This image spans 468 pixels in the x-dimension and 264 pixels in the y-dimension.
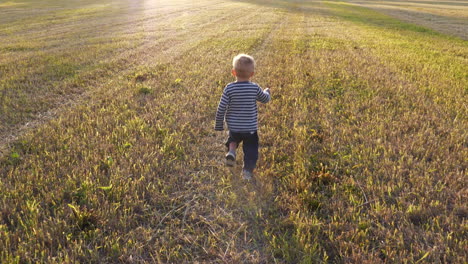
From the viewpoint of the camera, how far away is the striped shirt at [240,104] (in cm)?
367

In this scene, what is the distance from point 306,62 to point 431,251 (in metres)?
8.05

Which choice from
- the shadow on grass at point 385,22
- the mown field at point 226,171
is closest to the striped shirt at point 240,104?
the mown field at point 226,171

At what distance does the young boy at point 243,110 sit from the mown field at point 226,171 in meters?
0.24

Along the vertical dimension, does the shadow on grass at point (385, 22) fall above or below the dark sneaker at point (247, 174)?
above

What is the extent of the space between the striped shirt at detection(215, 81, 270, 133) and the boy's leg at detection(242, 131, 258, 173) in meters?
0.10

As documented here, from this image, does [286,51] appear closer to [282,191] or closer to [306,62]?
[306,62]

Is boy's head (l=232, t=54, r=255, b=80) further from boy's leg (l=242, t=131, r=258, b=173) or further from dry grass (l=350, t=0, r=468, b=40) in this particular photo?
dry grass (l=350, t=0, r=468, b=40)

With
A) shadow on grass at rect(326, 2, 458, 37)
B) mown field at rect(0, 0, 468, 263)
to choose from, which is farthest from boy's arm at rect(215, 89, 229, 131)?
shadow on grass at rect(326, 2, 458, 37)

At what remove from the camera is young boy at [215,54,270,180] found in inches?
144

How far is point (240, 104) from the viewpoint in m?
3.72

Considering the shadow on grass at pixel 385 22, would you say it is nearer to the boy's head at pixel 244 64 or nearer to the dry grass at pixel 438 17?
the dry grass at pixel 438 17

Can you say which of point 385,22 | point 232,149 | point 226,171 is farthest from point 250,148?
point 385,22

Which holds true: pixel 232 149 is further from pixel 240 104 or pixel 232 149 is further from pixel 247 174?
pixel 240 104

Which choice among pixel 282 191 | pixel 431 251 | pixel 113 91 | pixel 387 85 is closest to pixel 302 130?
pixel 282 191
